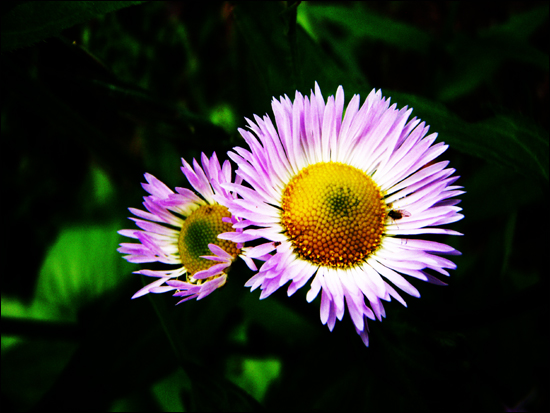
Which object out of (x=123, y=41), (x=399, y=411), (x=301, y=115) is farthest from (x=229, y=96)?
(x=399, y=411)

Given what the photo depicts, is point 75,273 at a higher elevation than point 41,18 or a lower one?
lower

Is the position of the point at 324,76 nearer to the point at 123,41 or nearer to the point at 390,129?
the point at 390,129

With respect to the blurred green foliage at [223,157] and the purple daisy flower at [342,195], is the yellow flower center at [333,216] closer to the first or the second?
the purple daisy flower at [342,195]

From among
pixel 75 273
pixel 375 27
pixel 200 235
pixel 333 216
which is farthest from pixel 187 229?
pixel 375 27

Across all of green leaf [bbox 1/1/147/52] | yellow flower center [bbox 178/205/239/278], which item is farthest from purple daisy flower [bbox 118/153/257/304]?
green leaf [bbox 1/1/147/52]

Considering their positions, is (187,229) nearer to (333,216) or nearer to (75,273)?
(333,216)

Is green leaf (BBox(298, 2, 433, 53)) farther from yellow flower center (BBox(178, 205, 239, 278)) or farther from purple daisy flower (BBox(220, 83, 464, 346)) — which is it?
yellow flower center (BBox(178, 205, 239, 278))

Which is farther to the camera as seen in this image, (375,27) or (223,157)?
(375,27)
